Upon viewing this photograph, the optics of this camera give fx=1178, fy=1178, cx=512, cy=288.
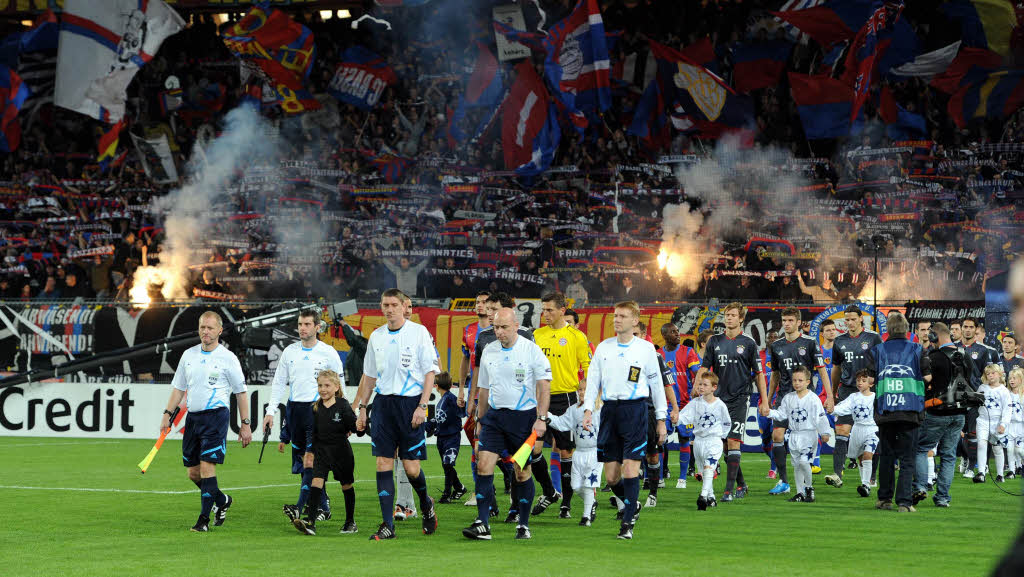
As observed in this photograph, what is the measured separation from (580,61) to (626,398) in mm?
20307

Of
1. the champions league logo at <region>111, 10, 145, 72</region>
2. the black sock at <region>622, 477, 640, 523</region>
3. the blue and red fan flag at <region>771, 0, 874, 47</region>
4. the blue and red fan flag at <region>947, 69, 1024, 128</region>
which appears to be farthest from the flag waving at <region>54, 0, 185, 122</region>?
the black sock at <region>622, 477, 640, 523</region>

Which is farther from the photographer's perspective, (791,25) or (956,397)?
(791,25)

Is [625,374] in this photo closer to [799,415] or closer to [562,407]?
[562,407]

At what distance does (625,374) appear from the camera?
1090cm

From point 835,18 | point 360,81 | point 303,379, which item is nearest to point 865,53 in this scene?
point 835,18

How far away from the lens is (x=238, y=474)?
688 inches

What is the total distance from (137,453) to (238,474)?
446 centimetres

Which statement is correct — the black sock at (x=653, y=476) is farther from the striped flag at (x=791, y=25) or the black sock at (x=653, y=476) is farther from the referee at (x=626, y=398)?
the striped flag at (x=791, y=25)

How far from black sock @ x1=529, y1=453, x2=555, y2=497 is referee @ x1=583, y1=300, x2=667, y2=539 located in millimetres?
1405

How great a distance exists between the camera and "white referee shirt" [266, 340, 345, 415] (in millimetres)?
12406

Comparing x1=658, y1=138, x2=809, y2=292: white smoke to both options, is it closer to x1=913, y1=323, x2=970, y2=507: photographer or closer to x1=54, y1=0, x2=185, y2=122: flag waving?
x1=913, y1=323, x2=970, y2=507: photographer

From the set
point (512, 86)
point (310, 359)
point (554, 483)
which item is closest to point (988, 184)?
point (512, 86)

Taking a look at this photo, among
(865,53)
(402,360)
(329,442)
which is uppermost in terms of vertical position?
(865,53)

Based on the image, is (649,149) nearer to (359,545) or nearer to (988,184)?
(988,184)
